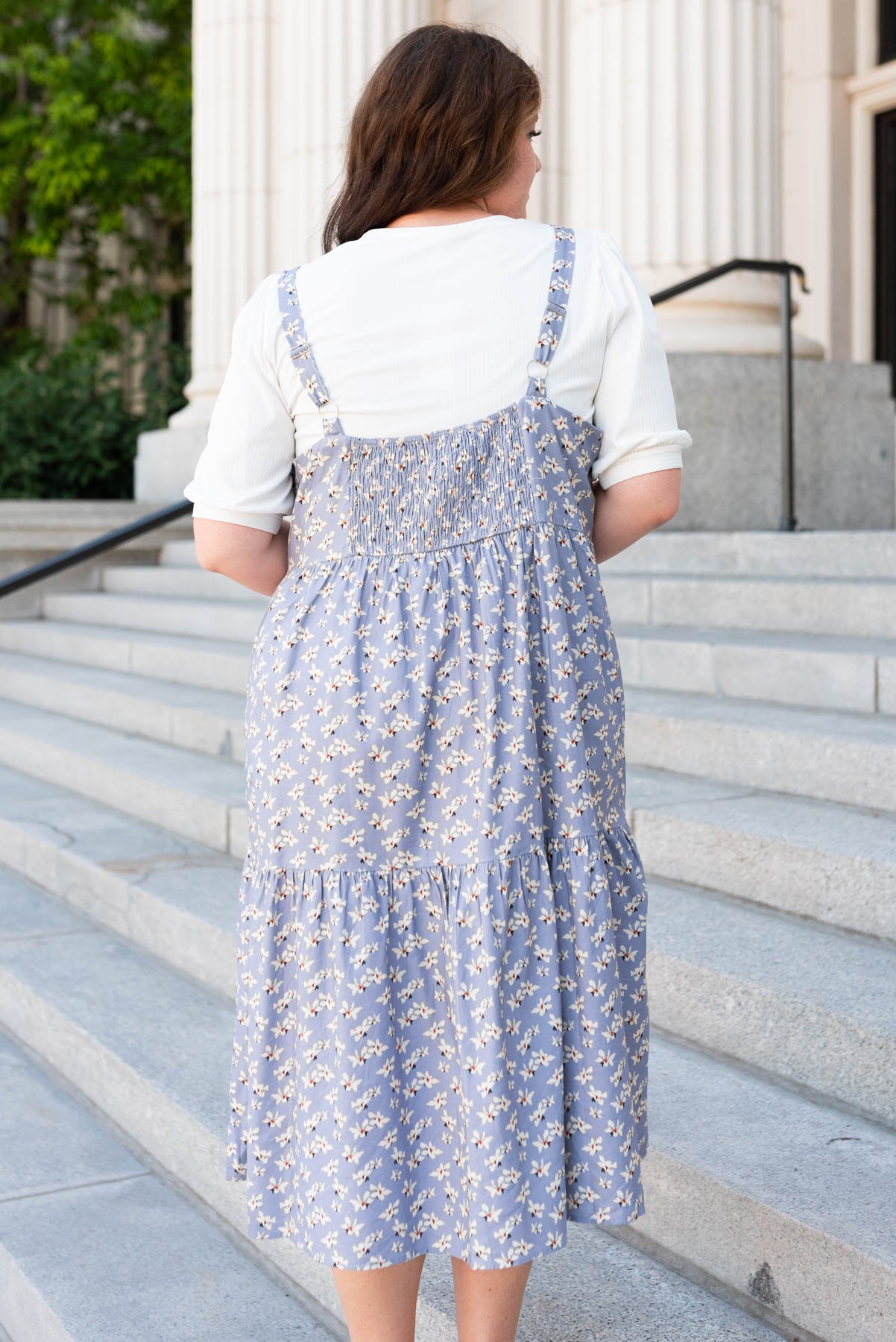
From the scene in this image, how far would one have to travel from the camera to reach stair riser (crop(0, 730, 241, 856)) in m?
4.49

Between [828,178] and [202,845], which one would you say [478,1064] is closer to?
[202,845]

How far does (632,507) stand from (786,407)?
14.6 ft

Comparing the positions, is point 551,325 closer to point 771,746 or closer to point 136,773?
point 771,746

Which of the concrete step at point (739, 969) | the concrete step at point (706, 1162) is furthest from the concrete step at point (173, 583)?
the concrete step at point (706, 1162)

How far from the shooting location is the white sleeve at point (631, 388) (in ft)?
5.80

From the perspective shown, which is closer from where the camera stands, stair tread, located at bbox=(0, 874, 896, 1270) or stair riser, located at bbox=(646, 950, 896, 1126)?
stair tread, located at bbox=(0, 874, 896, 1270)

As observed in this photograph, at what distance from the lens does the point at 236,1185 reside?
275 centimetres

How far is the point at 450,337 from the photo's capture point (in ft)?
5.69

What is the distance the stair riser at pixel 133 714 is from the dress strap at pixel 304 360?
3.23 metres

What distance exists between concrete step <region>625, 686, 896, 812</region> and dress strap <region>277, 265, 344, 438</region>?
1.93 metres

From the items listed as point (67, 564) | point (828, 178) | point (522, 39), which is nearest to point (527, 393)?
point (67, 564)

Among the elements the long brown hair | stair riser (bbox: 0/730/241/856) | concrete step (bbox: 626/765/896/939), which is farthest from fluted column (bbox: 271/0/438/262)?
the long brown hair

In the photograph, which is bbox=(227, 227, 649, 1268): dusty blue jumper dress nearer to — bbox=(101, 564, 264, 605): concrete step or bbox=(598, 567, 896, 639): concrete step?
bbox=(598, 567, 896, 639): concrete step

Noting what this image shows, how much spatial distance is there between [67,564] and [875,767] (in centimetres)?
509
